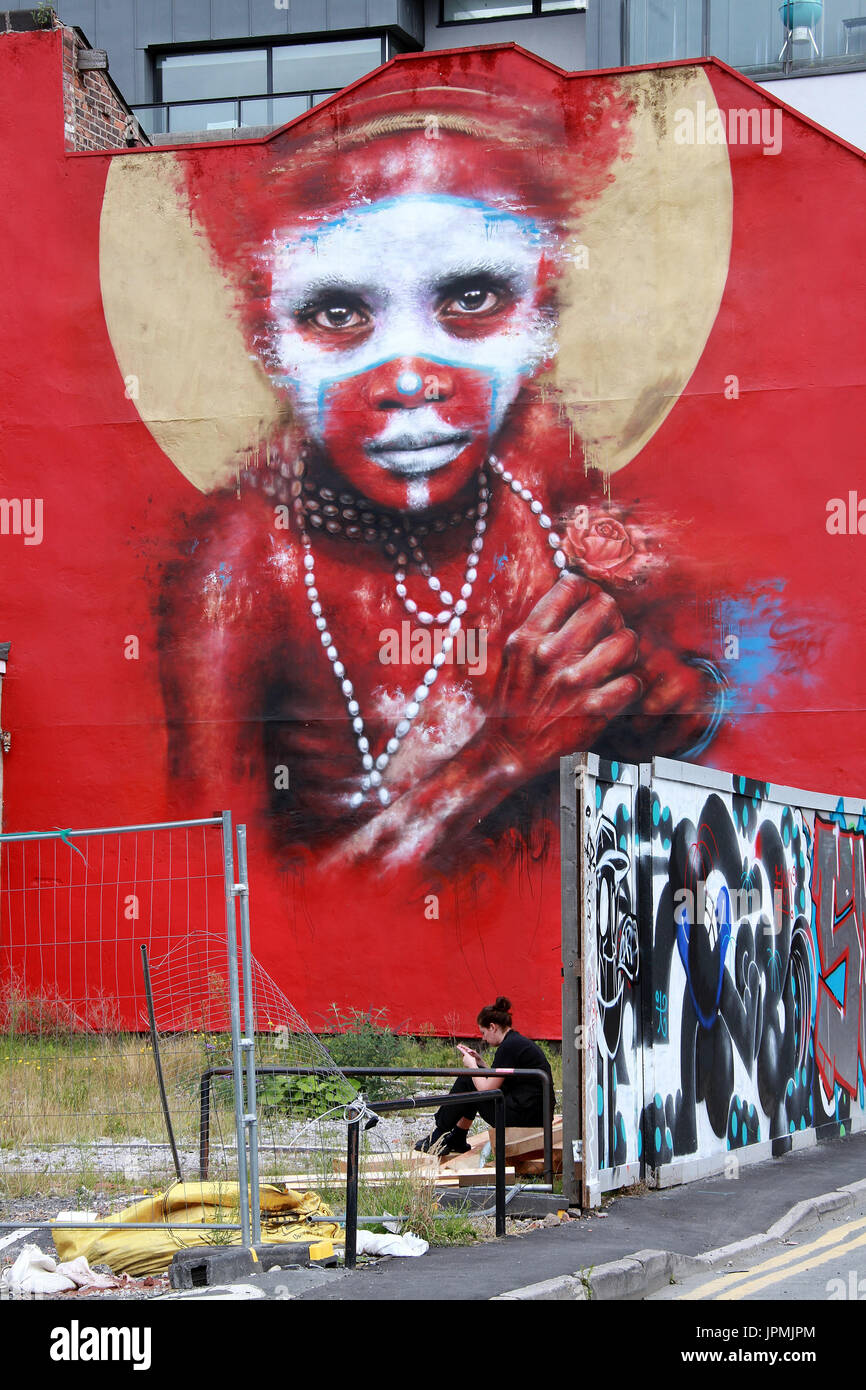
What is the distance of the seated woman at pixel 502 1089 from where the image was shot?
10.1 m

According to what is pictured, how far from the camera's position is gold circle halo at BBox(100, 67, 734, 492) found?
16.8 metres

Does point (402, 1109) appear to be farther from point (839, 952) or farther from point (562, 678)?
point (562, 678)

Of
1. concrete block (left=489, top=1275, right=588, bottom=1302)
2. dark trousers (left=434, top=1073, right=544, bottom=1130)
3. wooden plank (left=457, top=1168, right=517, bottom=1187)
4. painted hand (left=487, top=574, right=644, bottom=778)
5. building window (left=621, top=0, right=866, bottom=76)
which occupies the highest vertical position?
building window (left=621, top=0, right=866, bottom=76)

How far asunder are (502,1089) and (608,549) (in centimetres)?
804

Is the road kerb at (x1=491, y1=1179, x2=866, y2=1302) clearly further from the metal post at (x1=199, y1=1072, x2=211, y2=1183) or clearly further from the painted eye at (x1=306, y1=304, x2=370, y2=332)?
the painted eye at (x1=306, y1=304, x2=370, y2=332)

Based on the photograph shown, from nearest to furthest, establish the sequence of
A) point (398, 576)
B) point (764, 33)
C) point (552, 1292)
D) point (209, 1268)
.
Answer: point (552, 1292)
point (209, 1268)
point (398, 576)
point (764, 33)

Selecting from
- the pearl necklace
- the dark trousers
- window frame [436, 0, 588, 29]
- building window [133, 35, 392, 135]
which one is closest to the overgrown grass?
the dark trousers

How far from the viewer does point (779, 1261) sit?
8.36 metres

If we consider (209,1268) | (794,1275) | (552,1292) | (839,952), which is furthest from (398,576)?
(552,1292)

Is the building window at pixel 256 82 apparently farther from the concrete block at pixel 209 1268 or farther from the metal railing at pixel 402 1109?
the concrete block at pixel 209 1268

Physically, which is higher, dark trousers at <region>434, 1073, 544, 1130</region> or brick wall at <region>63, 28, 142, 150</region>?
brick wall at <region>63, 28, 142, 150</region>

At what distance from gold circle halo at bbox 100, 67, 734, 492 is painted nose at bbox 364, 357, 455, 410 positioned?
1.08 metres

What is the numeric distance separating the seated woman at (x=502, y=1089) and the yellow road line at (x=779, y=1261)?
1.86 metres

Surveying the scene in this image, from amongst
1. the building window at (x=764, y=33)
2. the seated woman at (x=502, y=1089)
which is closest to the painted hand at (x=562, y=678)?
the seated woman at (x=502, y=1089)
